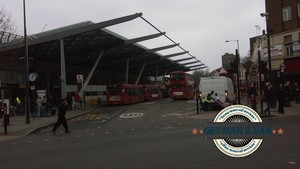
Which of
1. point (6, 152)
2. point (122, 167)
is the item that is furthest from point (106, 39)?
point (122, 167)

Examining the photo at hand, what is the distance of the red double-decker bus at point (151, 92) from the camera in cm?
5495

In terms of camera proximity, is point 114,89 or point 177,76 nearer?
point 114,89

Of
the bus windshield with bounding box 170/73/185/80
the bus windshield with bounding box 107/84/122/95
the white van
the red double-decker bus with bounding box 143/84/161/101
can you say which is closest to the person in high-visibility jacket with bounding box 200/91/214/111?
the white van

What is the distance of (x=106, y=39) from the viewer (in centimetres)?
4747

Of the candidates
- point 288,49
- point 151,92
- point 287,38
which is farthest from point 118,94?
point 287,38

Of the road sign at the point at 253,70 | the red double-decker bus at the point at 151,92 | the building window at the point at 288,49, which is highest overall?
the building window at the point at 288,49

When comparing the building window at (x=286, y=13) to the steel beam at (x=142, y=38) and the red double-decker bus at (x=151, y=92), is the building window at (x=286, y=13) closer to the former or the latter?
the steel beam at (x=142, y=38)

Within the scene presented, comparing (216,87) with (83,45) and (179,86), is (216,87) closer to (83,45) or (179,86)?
(179,86)

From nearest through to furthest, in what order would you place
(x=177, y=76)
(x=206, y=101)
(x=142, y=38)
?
(x=206, y=101) < (x=177, y=76) < (x=142, y=38)

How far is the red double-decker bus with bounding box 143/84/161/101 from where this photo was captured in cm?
5495

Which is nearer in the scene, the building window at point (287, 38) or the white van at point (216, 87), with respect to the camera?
the white van at point (216, 87)

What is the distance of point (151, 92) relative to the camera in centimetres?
5766

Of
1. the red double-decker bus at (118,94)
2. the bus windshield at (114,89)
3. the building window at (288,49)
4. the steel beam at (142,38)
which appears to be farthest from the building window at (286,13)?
the steel beam at (142,38)

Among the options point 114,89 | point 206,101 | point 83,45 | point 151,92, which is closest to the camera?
point 206,101
